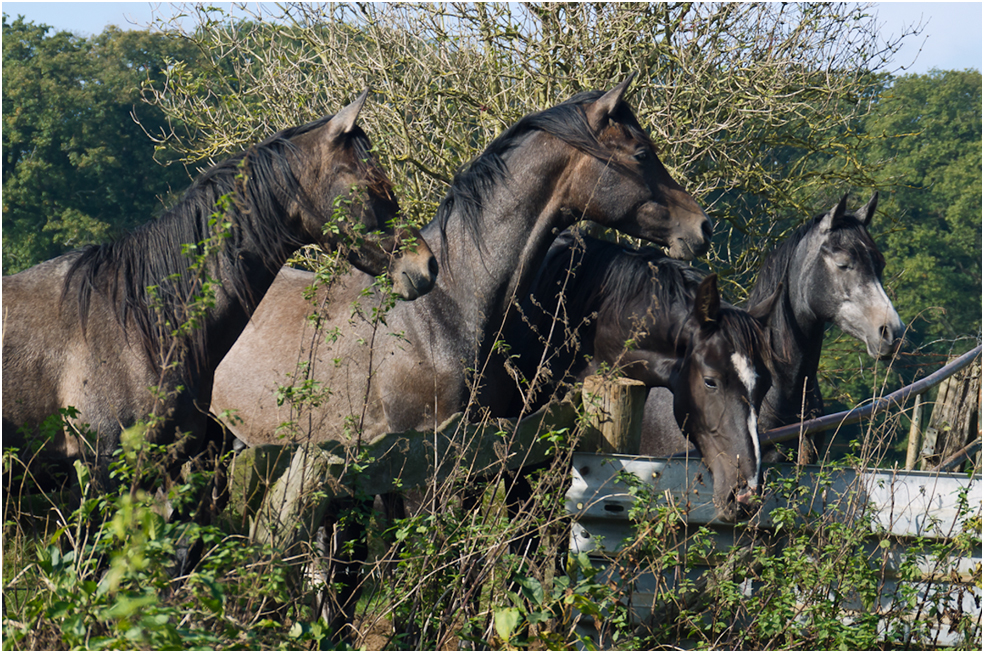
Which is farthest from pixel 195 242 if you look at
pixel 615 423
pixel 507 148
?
pixel 615 423

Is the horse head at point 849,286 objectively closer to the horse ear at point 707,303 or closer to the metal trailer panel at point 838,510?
the horse ear at point 707,303

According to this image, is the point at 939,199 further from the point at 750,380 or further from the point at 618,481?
the point at 618,481

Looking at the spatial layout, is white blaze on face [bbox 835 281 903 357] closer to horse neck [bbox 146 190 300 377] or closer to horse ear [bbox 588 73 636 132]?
horse ear [bbox 588 73 636 132]

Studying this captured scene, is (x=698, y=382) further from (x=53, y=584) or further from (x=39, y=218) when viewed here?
(x=39, y=218)

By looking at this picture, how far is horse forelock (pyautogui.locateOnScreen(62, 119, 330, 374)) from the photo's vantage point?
3.26 m

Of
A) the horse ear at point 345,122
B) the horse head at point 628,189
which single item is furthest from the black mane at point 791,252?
the horse ear at point 345,122

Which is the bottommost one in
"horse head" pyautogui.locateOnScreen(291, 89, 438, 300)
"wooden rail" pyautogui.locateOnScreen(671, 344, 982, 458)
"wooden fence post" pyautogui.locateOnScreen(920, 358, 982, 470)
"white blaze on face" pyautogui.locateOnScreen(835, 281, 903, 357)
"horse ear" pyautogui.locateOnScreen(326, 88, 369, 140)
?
"wooden fence post" pyautogui.locateOnScreen(920, 358, 982, 470)

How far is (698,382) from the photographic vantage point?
3.85m

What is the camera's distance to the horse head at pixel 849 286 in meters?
5.33

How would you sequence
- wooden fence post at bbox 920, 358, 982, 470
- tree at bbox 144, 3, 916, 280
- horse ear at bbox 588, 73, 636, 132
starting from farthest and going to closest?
tree at bbox 144, 3, 916, 280 < wooden fence post at bbox 920, 358, 982, 470 < horse ear at bbox 588, 73, 636, 132

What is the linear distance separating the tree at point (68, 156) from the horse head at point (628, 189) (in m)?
21.8

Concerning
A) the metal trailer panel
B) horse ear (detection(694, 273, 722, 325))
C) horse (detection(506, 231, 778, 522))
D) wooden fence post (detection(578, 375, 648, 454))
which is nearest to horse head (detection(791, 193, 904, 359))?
horse (detection(506, 231, 778, 522))

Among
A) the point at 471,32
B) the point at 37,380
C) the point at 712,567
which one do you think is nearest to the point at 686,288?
the point at 712,567

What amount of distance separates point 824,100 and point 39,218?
23246mm
